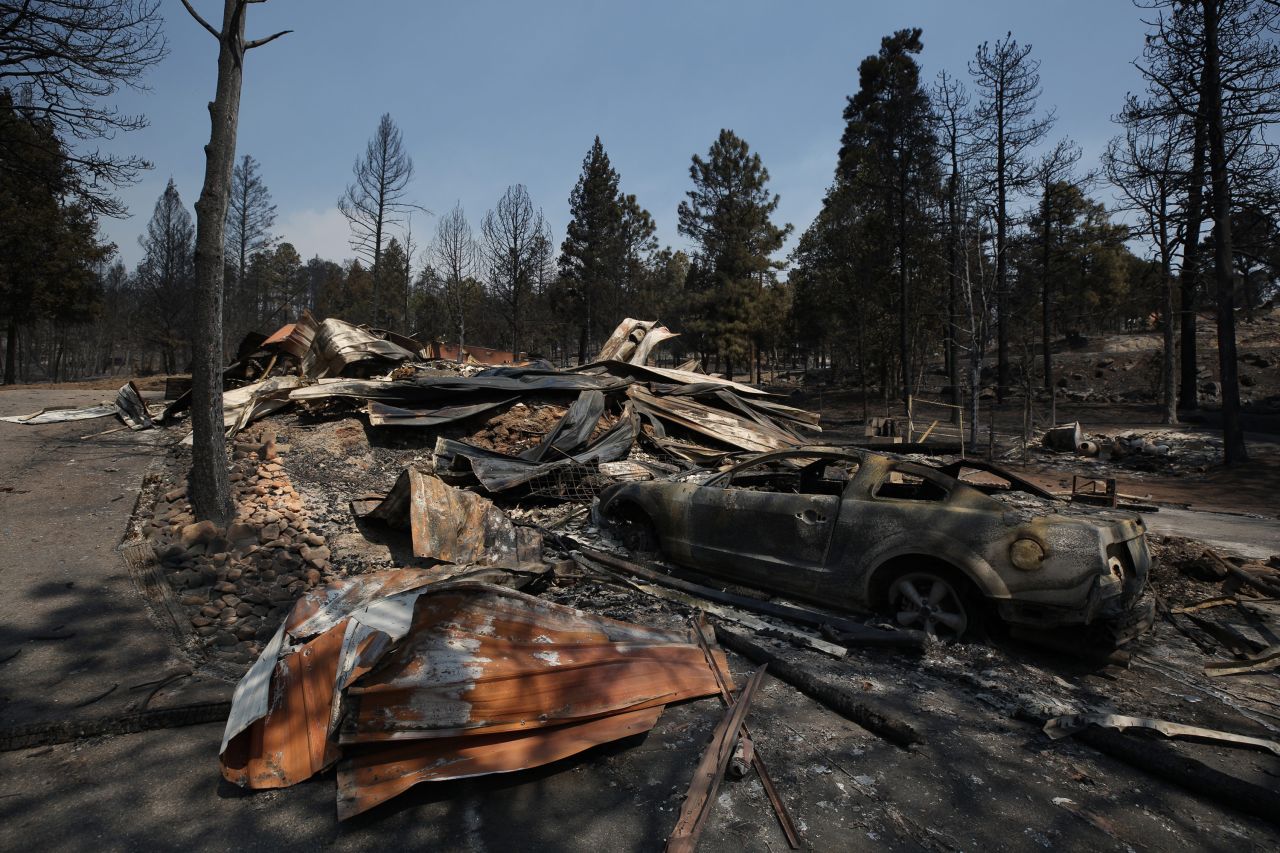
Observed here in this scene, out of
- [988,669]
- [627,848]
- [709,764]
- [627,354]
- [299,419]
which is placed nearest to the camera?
[627,848]

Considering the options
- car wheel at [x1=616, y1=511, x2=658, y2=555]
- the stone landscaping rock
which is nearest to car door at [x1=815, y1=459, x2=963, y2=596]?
car wheel at [x1=616, y1=511, x2=658, y2=555]

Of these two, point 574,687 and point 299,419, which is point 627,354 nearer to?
point 299,419

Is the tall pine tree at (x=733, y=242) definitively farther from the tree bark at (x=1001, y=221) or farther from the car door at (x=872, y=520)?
the car door at (x=872, y=520)

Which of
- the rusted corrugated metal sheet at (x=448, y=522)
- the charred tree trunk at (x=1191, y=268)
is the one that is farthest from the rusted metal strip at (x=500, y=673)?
the charred tree trunk at (x=1191, y=268)

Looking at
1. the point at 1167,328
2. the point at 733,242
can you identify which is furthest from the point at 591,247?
the point at 1167,328

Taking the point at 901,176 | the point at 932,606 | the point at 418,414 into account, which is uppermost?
the point at 901,176

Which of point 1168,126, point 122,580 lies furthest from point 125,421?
point 1168,126

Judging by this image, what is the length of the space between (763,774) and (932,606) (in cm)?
200

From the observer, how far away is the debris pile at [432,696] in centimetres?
263

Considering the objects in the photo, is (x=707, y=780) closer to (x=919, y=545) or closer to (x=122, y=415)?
(x=919, y=545)

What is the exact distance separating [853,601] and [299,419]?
8.46 m

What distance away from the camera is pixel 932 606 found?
4.19 m

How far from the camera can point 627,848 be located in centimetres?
239

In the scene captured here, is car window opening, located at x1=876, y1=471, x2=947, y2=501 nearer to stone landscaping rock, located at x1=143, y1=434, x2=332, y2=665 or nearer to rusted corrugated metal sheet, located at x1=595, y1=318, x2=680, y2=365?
stone landscaping rock, located at x1=143, y1=434, x2=332, y2=665
